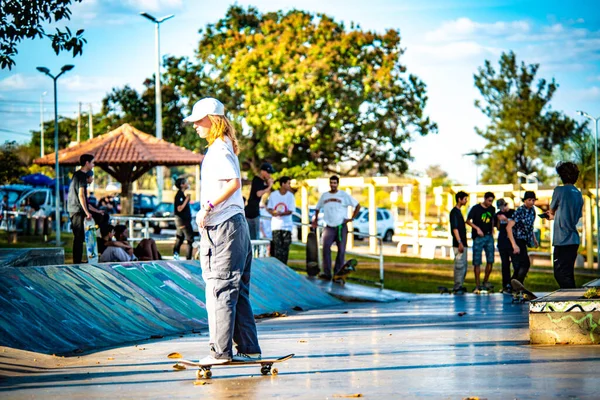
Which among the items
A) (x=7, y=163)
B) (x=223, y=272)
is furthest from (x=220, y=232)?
(x=7, y=163)

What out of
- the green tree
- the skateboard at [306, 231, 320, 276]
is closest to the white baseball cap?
the skateboard at [306, 231, 320, 276]

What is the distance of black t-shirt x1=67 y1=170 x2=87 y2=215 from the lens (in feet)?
47.0

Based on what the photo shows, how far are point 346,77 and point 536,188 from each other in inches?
606

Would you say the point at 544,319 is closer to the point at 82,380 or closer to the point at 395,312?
the point at 82,380

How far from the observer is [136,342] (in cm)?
962

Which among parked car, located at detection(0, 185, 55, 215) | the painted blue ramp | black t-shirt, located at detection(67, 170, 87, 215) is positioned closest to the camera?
the painted blue ramp

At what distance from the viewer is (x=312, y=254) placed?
1866cm

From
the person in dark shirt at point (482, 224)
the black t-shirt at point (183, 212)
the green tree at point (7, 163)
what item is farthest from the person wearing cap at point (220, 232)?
the green tree at point (7, 163)

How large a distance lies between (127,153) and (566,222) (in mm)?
18881

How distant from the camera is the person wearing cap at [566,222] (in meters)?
11.8

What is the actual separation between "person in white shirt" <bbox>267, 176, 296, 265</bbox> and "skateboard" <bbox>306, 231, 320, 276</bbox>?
0.55 meters

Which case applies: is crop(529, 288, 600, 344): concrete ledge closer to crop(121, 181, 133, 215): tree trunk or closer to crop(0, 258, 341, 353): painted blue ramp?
crop(0, 258, 341, 353): painted blue ramp

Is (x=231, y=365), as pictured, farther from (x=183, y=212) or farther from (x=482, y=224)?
(x=482, y=224)

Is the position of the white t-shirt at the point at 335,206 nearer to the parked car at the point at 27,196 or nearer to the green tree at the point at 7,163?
the green tree at the point at 7,163
